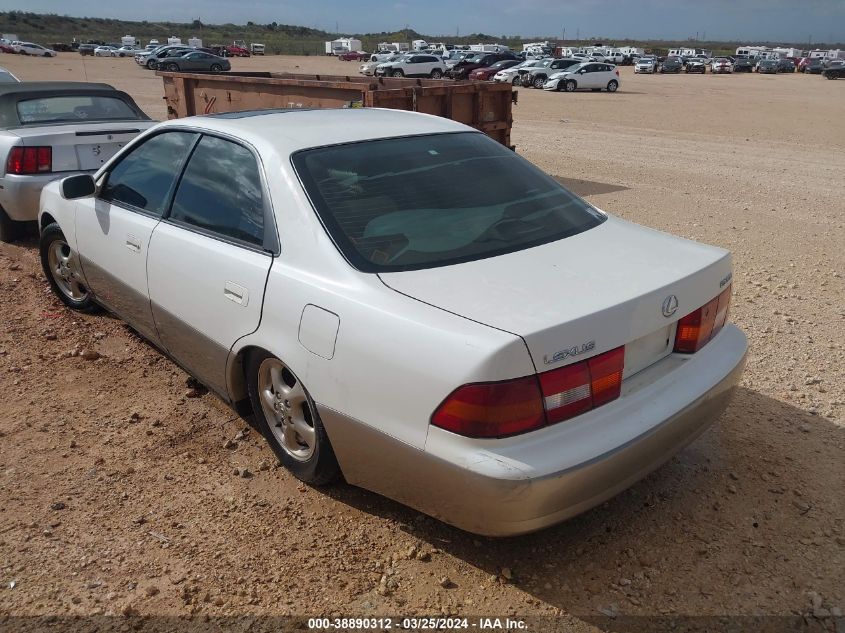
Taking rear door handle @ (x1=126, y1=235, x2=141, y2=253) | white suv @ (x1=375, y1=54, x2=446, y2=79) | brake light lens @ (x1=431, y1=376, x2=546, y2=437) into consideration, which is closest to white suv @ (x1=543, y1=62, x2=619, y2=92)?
white suv @ (x1=375, y1=54, x2=446, y2=79)

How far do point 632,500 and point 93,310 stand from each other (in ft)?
12.9

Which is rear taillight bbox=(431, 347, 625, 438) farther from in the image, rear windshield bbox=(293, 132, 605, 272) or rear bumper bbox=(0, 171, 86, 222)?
rear bumper bbox=(0, 171, 86, 222)

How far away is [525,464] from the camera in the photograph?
2293 millimetres

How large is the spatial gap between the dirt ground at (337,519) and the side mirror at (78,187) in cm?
103

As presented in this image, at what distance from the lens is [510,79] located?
38594mm

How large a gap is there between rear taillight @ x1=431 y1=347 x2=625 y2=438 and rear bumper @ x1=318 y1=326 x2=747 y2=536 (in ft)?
0.17

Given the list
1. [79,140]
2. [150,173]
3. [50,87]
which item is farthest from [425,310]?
[50,87]

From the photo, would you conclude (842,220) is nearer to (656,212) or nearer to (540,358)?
(656,212)

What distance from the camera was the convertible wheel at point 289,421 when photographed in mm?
2959

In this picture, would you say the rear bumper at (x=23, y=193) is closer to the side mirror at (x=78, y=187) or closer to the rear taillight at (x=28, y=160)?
the rear taillight at (x=28, y=160)

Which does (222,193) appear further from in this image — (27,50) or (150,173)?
(27,50)

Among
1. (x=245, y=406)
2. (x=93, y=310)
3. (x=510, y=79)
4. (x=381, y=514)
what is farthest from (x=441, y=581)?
(x=510, y=79)

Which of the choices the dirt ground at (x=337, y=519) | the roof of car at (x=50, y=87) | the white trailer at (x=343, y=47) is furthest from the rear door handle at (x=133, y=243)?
the white trailer at (x=343, y=47)

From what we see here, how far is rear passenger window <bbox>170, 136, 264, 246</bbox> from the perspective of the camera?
10.5 feet
